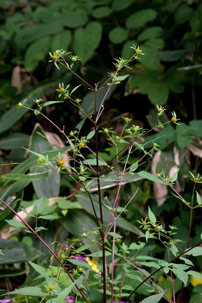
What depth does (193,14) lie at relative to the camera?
145 cm

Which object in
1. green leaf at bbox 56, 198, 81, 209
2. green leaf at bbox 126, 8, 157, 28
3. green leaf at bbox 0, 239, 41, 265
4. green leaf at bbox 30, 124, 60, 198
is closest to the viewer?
green leaf at bbox 0, 239, 41, 265

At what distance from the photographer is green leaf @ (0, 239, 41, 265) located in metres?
0.83

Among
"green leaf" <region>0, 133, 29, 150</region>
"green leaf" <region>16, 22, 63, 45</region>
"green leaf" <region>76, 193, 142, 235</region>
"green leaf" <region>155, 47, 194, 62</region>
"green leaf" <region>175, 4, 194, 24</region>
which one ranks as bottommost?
"green leaf" <region>76, 193, 142, 235</region>

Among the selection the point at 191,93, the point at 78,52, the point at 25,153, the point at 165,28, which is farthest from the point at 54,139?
the point at 165,28

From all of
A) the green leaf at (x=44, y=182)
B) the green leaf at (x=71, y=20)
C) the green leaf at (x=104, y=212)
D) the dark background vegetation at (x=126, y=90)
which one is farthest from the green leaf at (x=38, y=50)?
the green leaf at (x=104, y=212)

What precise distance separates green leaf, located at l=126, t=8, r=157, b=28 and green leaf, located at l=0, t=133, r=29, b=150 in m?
0.74

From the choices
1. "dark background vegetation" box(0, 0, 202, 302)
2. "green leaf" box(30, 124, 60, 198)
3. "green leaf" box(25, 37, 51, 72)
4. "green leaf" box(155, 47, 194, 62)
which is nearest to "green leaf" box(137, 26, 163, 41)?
"dark background vegetation" box(0, 0, 202, 302)

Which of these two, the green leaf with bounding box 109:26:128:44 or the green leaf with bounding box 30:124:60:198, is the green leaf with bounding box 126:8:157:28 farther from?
the green leaf with bounding box 30:124:60:198

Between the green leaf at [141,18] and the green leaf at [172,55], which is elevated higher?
the green leaf at [141,18]

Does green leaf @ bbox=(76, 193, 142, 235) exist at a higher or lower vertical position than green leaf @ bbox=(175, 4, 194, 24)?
lower

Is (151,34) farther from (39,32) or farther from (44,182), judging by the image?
(44,182)

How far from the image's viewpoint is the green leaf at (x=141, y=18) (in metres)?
1.43

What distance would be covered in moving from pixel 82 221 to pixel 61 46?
2.72 feet

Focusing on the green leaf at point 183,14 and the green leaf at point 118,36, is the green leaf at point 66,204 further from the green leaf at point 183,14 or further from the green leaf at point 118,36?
the green leaf at point 183,14
